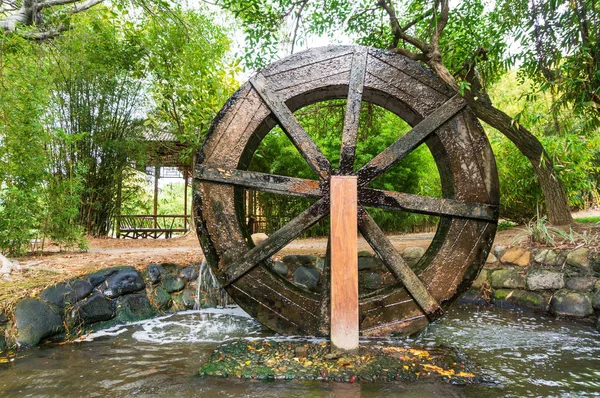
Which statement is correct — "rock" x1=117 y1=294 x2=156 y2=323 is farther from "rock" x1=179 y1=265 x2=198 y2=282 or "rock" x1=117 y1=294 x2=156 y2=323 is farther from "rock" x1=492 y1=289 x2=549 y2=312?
"rock" x1=492 y1=289 x2=549 y2=312

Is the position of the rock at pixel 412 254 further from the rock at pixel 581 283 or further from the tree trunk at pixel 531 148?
the tree trunk at pixel 531 148

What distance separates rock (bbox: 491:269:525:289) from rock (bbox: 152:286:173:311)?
3.73 m

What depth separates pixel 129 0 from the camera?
15.9 feet

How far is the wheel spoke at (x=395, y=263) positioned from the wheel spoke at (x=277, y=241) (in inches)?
13.4

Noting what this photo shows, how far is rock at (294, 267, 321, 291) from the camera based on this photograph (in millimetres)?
4738

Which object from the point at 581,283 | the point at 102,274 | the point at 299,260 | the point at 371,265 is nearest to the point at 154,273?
the point at 102,274

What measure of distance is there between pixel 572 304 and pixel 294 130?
3.31 metres

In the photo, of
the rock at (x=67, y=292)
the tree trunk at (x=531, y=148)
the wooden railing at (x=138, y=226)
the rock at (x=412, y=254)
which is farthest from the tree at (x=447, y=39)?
the wooden railing at (x=138, y=226)

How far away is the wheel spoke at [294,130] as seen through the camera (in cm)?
326

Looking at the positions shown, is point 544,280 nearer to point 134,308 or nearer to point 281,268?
point 281,268

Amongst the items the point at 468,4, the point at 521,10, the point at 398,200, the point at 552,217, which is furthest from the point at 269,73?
the point at 552,217

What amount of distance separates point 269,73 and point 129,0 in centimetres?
251

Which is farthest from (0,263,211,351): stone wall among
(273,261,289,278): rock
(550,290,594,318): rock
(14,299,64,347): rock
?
(550,290,594,318): rock

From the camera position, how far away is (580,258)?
13.6 ft
